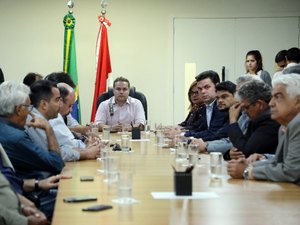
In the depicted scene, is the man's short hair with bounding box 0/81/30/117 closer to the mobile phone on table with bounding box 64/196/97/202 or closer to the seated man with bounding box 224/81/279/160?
the mobile phone on table with bounding box 64/196/97/202

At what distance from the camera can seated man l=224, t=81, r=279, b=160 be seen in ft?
12.9

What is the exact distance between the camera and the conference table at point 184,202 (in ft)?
7.57

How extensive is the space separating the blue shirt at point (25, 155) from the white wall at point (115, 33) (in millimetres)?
5448

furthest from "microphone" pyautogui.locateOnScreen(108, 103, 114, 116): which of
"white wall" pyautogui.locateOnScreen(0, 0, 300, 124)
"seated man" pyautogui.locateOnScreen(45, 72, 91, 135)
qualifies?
"white wall" pyautogui.locateOnScreen(0, 0, 300, 124)

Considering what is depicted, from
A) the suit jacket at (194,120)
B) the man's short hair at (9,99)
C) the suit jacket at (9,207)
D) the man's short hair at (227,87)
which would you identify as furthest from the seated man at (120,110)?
the suit jacket at (9,207)

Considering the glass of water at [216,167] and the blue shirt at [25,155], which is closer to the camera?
the glass of water at [216,167]

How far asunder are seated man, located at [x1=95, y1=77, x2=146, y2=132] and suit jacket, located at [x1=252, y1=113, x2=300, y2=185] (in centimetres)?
406

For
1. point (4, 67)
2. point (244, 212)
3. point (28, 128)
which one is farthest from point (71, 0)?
point (244, 212)

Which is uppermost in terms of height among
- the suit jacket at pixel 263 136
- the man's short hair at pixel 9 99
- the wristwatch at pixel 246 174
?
the man's short hair at pixel 9 99

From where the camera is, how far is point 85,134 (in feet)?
19.5

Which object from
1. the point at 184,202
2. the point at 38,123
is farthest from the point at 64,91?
the point at 184,202

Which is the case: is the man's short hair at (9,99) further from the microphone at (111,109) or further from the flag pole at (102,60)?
the flag pole at (102,60)

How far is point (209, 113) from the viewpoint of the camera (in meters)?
5.89

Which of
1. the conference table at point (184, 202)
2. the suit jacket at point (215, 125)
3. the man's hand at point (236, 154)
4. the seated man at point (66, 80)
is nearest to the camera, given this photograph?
the conference table at point (184, 202)
